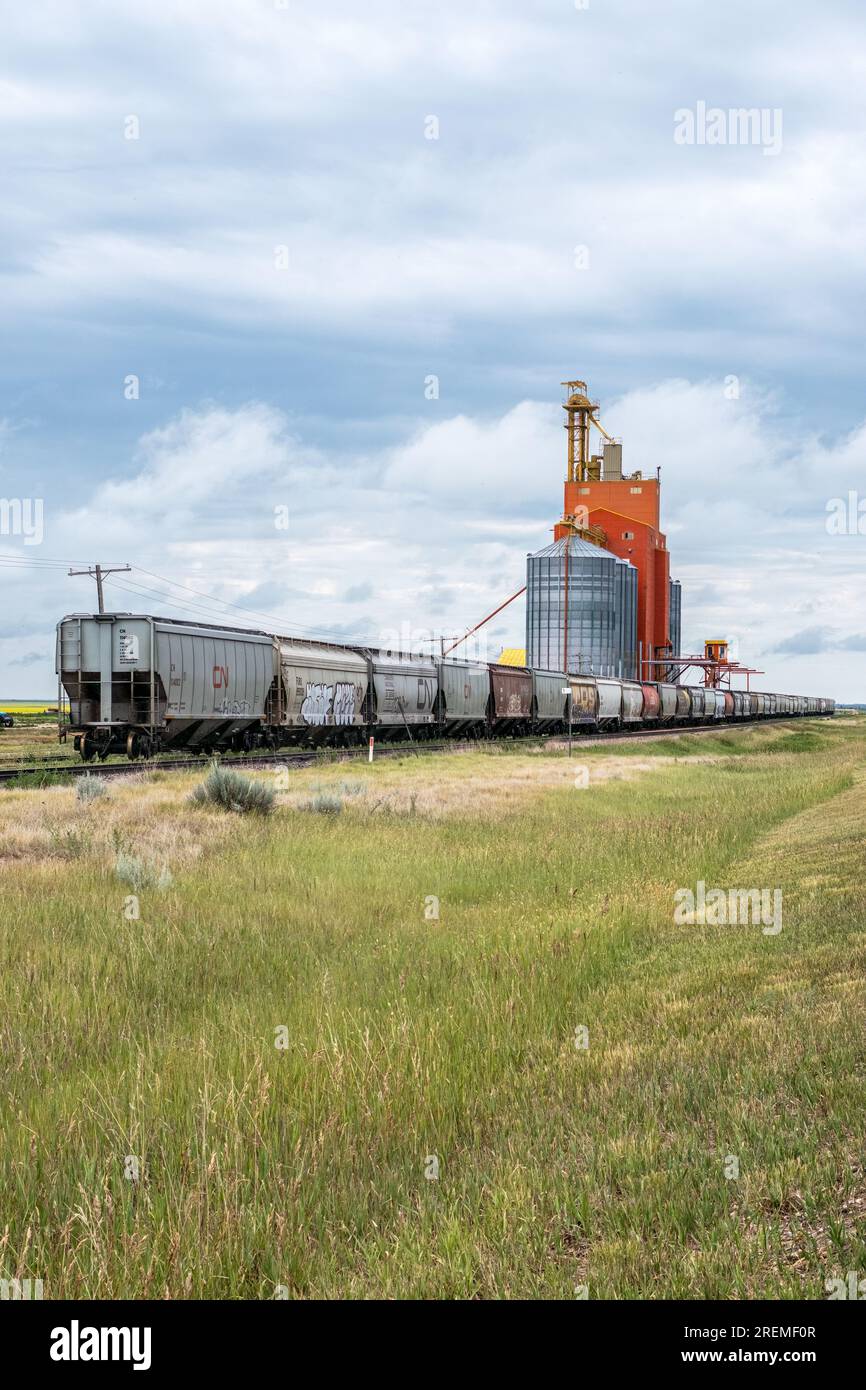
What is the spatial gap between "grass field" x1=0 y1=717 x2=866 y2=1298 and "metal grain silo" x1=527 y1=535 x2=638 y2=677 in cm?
11083

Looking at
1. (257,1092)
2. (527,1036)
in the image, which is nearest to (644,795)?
(527,1036)

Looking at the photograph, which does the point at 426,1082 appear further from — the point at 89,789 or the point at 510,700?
the point at 510,700

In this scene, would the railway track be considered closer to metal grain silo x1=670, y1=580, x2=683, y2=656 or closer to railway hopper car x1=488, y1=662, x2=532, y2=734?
railway hopper car x1=488, y1=662, x2=532, y2=734

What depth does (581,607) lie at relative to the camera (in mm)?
124188

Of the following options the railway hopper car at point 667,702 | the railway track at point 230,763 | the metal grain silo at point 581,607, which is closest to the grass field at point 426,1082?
the railway track at point 230,763

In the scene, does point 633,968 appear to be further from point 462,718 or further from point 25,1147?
point 462,718

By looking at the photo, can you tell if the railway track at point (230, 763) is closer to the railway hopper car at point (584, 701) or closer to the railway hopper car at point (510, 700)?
the railway hopper car at point (510, 700)

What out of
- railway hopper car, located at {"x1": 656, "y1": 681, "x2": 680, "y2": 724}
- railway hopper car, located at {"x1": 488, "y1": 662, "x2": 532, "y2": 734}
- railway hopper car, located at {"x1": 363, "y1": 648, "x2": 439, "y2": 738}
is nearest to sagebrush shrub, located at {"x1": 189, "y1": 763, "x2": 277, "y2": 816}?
railway hopper car, located at {"x1": 363, "y1": 648, "x2": 439, "y2": 738}

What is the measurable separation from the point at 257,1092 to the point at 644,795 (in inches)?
893

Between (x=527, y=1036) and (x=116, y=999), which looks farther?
(x=116, y=999)

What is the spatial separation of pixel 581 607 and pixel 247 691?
9137 cm

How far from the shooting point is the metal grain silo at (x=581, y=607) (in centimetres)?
12444

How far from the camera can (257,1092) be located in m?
6.11
